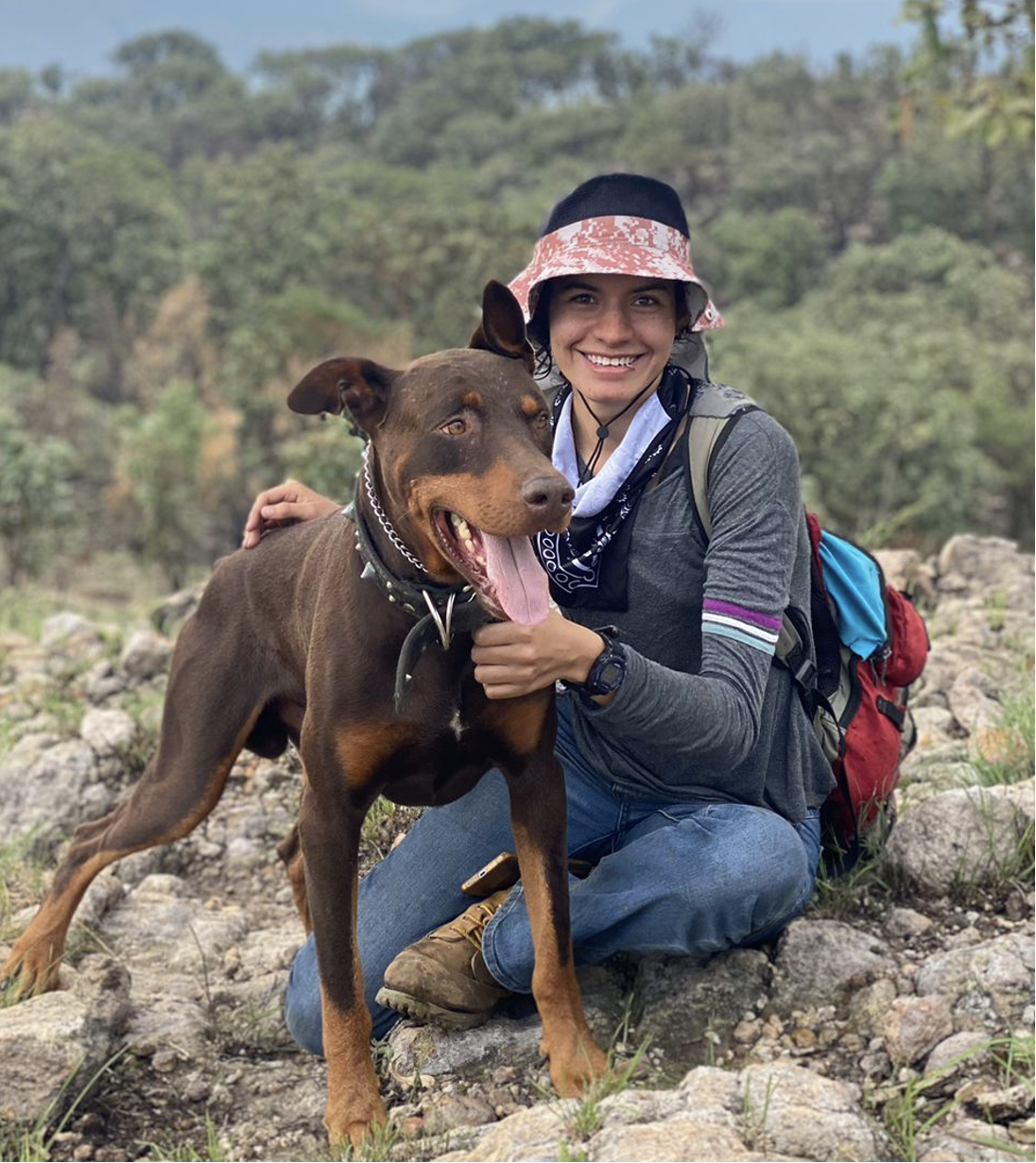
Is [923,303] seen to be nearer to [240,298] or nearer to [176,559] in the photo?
[240,298]

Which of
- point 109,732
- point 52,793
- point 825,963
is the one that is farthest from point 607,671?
point 109,732

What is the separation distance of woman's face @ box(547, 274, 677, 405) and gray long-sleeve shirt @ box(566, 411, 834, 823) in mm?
276

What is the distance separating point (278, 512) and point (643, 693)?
1.57 metres

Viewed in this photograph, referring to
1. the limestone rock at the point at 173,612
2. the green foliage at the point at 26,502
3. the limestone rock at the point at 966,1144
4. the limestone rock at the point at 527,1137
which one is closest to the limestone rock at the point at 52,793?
the limestone rock at the point at 173,612

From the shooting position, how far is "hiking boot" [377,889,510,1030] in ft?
11.8

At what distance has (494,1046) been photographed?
361 centimetres

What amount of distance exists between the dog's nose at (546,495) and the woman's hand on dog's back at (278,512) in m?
1.57

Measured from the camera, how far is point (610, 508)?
362 cm

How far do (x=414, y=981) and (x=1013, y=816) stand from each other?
1.78m

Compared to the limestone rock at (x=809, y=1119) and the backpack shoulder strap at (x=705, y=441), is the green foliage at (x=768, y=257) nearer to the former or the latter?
the backpack shoulder strap at (x=705, y=441)

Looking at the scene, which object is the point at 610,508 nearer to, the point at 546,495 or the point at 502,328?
the point at 502,328

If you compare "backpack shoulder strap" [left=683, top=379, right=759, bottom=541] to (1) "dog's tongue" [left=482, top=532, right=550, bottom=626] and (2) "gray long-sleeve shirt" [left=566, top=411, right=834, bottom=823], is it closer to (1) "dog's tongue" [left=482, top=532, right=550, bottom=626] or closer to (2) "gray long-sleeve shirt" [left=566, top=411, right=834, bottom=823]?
(2) "gray long-sleeve shirt" [left=566, top=411, right=834, bottom=823]

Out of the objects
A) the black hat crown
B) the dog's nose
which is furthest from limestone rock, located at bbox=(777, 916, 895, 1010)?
the black hat crown

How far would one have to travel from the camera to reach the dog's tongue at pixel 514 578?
288cm
